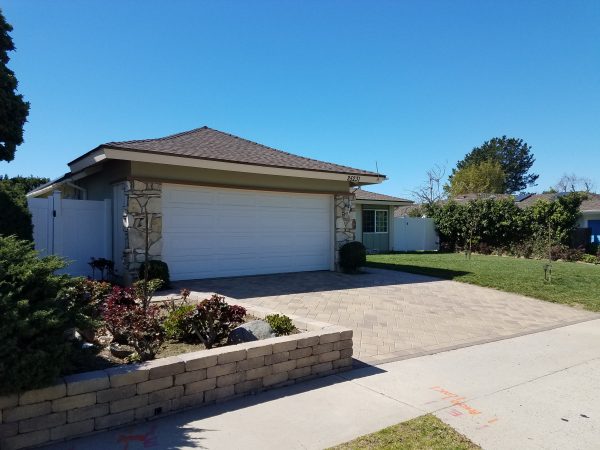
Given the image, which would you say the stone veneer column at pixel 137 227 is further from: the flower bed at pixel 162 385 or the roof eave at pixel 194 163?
the flower bed at pixel 162 385

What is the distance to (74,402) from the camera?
344cm

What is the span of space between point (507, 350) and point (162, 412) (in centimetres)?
484

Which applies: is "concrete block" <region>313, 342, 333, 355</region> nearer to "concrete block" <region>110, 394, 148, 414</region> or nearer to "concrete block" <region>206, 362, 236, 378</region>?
"concrete block" <region>206, 362, 236, 378</region>

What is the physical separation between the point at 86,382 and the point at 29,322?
669mm

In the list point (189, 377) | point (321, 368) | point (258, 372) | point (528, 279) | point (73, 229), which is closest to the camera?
point (189, 377)

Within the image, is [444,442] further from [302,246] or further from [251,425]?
[302,246]

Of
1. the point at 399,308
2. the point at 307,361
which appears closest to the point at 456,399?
the point at 307,361

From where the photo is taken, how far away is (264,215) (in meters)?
12.1

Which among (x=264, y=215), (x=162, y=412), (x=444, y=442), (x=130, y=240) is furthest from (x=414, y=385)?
(x=264, y=215)

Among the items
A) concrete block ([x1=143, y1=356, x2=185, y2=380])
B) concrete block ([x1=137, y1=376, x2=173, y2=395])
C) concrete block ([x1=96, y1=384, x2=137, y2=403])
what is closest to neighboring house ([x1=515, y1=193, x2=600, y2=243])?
concrete block ([x1=143, y1=356, x2=185, y2=380])

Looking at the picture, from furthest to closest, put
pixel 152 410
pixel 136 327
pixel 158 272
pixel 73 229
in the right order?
pixel 73 229, pixel 158 272, pixel 136 327, pixel 152 410

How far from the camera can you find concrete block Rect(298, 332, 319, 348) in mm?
4777

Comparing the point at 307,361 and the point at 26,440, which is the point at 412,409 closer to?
the point at 307,361

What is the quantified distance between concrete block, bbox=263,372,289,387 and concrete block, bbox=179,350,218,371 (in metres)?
0.65
